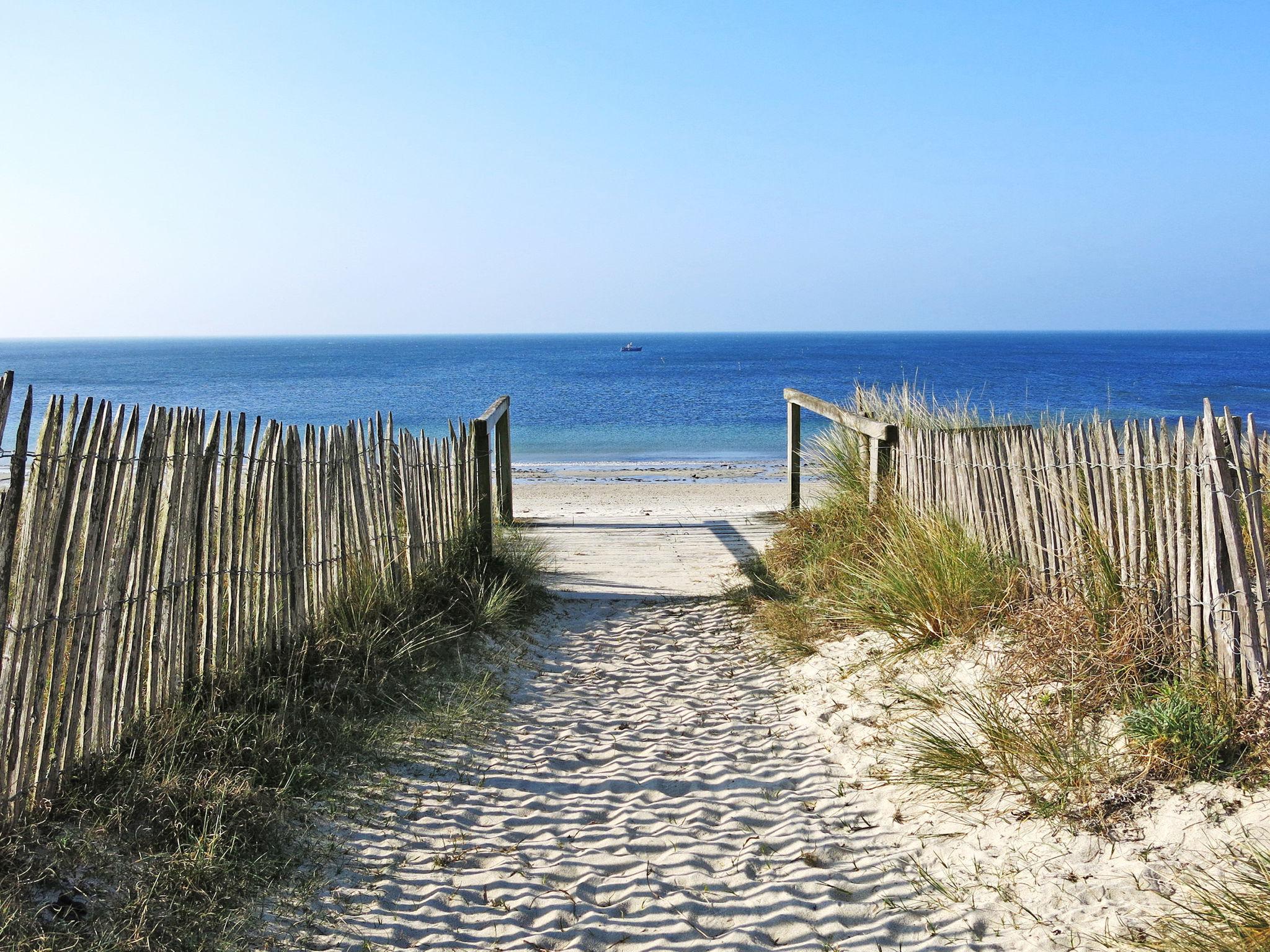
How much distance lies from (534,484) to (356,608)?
10271mm

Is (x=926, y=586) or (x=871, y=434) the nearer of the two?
(x=926, y=586)

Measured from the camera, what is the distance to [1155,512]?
12.3 feet

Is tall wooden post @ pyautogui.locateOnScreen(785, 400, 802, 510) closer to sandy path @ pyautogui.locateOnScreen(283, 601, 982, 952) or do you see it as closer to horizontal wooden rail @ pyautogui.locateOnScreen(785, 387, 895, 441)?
horizontal wooden rail @ pyautogui.locateOnScreen(785, 387, 895, 441)

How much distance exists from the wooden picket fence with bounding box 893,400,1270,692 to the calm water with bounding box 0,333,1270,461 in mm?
541

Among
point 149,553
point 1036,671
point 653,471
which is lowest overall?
point 653,471

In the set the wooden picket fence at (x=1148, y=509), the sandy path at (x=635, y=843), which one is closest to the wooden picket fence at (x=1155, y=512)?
the wooden picket fence at (x=1148, y=509)

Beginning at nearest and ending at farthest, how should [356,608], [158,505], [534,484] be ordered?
[158,505] < [356,608] < [534,484]

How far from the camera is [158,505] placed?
3678mm

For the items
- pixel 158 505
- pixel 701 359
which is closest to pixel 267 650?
pixel 158 505

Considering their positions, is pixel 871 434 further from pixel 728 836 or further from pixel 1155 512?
pixel 728 836

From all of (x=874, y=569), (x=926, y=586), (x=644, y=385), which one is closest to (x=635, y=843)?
(x=926, y=586)

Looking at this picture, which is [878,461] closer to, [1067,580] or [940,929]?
[1067,580]

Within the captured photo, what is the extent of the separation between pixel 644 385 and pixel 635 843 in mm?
54691

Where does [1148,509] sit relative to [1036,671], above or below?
above
